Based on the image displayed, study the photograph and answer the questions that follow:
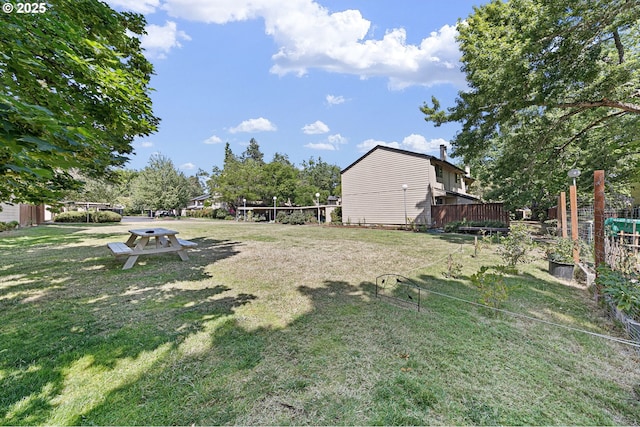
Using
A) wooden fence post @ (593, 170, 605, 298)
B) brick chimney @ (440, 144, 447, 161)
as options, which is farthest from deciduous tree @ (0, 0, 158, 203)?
brick chimney @ (440, 144, 447, 161)

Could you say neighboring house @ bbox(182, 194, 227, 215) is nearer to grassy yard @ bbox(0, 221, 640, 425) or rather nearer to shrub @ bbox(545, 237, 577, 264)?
grassy yard @ bbox(0, 221, 640, 425)

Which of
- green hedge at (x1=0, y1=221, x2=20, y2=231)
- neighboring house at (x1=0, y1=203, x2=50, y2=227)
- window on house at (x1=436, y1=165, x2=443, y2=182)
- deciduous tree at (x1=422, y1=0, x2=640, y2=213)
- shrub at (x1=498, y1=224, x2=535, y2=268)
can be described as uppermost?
deciduous tree at (x1=422, y1=0, x2=640, y2=213)

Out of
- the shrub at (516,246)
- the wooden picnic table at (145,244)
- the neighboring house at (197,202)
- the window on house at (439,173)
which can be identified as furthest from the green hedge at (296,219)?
the neighboring house at (197,202)

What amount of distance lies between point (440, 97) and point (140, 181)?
40578mm

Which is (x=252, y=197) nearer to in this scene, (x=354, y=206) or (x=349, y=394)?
(x=354, y=206)

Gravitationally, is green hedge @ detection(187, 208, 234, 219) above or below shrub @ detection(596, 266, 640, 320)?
above

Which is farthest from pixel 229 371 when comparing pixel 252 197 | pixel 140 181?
pixel 140 181

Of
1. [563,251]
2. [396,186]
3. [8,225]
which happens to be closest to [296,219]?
[396,186]

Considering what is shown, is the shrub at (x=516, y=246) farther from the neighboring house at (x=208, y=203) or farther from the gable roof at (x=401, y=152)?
the neighboring house at (x=208, y=203)

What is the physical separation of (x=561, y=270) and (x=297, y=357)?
20.0 ft

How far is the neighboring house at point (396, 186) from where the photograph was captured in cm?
1800

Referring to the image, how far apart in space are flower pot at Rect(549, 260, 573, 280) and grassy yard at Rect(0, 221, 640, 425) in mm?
485

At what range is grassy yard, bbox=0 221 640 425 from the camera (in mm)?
1870

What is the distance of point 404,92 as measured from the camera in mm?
19672
